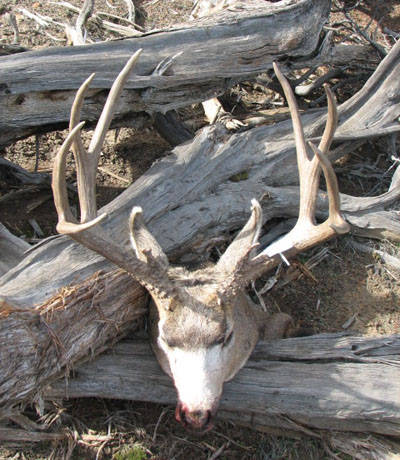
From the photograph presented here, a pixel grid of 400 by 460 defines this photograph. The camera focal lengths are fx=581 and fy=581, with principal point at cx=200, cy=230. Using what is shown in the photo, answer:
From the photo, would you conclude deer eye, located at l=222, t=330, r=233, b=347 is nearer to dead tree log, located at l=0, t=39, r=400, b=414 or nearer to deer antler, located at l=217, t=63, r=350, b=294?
deer antler, located at l=217, t=63, r=350, b=294

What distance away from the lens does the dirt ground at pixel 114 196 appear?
A: 13.3 feet

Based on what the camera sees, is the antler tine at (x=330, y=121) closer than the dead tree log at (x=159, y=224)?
No

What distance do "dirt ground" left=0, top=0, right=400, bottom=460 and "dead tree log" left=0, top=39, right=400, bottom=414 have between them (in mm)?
501

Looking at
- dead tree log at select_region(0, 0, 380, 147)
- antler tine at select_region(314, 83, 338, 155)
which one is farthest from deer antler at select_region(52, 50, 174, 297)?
antler tine at select_region(314, 83, 338, 155)

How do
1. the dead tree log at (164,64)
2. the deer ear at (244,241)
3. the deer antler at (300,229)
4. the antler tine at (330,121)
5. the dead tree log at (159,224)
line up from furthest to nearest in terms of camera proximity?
the dead tree log at (164,64) → the deer ear at (244,241) → the antler tine at (330,121) → the deer antler at (300,229) → the dead tree log at (159,224)

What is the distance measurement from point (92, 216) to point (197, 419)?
4.74ft

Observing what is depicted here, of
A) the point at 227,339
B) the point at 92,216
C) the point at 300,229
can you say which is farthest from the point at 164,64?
the point at 227,339

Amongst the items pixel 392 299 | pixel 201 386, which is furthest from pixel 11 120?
pixel 392 299

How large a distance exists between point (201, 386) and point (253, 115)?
3589 millimetres

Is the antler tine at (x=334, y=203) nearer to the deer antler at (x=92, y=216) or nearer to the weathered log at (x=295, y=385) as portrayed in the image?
the weathered log at (x=295, y=385)

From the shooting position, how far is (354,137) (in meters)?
5.56

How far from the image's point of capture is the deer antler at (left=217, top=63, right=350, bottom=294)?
12.3ft

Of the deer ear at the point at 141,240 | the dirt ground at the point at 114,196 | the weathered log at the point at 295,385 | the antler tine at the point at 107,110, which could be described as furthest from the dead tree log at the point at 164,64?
the weathered log at the point at 295,385

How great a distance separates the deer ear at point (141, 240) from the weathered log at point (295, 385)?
0.72 m
